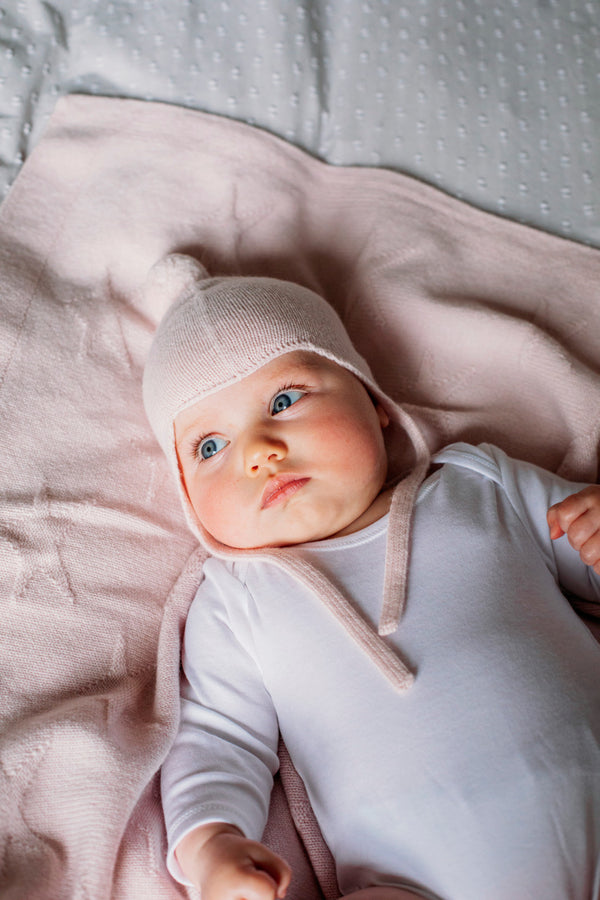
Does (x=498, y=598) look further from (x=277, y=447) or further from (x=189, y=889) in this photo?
(x=189, y=889)

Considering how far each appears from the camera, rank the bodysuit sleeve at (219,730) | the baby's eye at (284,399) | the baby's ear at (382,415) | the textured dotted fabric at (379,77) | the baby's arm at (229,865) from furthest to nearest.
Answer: the textured dotted fabric at (379,77)
the baby's ear at (382,415)
the baby's eye at (284,399)
the bodysuit sleeve at (219,730)
the baby's arm at (229,865)

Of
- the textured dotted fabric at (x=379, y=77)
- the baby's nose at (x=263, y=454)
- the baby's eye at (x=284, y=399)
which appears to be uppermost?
the textured dotted fabric at (x=379, y=77)

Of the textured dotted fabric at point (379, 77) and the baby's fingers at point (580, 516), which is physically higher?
the textured dotted fabric at point (379, 77)

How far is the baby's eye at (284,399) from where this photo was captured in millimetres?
1206

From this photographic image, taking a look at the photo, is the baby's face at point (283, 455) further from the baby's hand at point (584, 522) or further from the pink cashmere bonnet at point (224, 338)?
the baby's hand at point (584, 522)

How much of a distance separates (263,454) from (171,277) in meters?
0.42

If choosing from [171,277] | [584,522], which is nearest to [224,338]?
[171,277]

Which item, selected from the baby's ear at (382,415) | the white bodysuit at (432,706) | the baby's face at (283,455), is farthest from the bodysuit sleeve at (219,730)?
the baby's ear at (382,415)

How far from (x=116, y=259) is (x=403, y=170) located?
59cm

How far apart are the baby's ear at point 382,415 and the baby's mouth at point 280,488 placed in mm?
243

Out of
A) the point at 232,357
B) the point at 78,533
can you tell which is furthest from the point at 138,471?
the point at 232,357

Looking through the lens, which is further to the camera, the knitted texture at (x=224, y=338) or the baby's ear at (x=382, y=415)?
the baby's ear at (x=382, y=415)

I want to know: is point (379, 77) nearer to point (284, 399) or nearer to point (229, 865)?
point (284, 399)

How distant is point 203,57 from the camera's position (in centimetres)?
161
